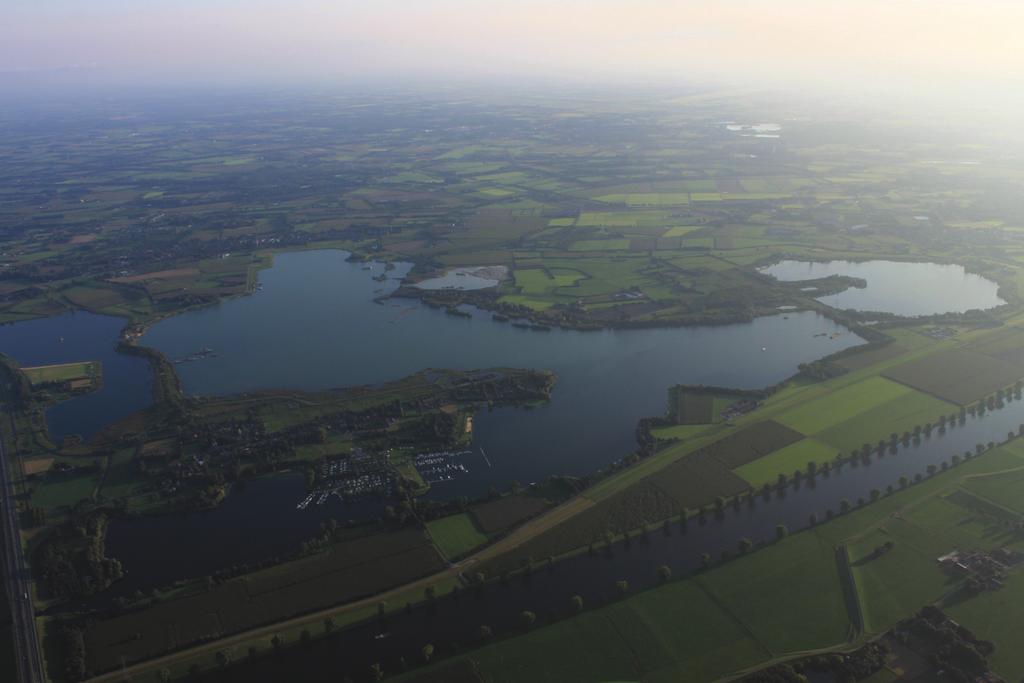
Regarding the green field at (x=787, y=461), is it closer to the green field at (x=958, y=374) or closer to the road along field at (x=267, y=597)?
the green field at (x=958, y=374)

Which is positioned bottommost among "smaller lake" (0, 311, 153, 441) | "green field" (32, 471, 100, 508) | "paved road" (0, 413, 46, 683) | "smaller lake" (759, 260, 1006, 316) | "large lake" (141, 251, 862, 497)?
"paved road" (0, 413, 46, 683)

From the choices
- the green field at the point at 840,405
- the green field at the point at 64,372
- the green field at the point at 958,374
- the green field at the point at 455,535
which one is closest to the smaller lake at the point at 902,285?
the green field at the point at 958,374

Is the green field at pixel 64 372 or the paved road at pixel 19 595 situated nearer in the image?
the paved road at pixel 19 595

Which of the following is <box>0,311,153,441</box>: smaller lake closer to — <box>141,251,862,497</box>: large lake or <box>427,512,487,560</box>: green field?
<box>141,251,862,497</box>: large lake

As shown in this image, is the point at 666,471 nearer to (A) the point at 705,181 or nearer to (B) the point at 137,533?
(B) the point at 137,533

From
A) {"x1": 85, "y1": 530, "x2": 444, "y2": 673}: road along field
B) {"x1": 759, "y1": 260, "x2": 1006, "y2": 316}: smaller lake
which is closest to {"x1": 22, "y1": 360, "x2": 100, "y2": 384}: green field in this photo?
{"x1": 85, "y1": 530, "x2": 444, "y2": 673}: road along field

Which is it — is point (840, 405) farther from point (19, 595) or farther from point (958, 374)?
point (19, 595)
